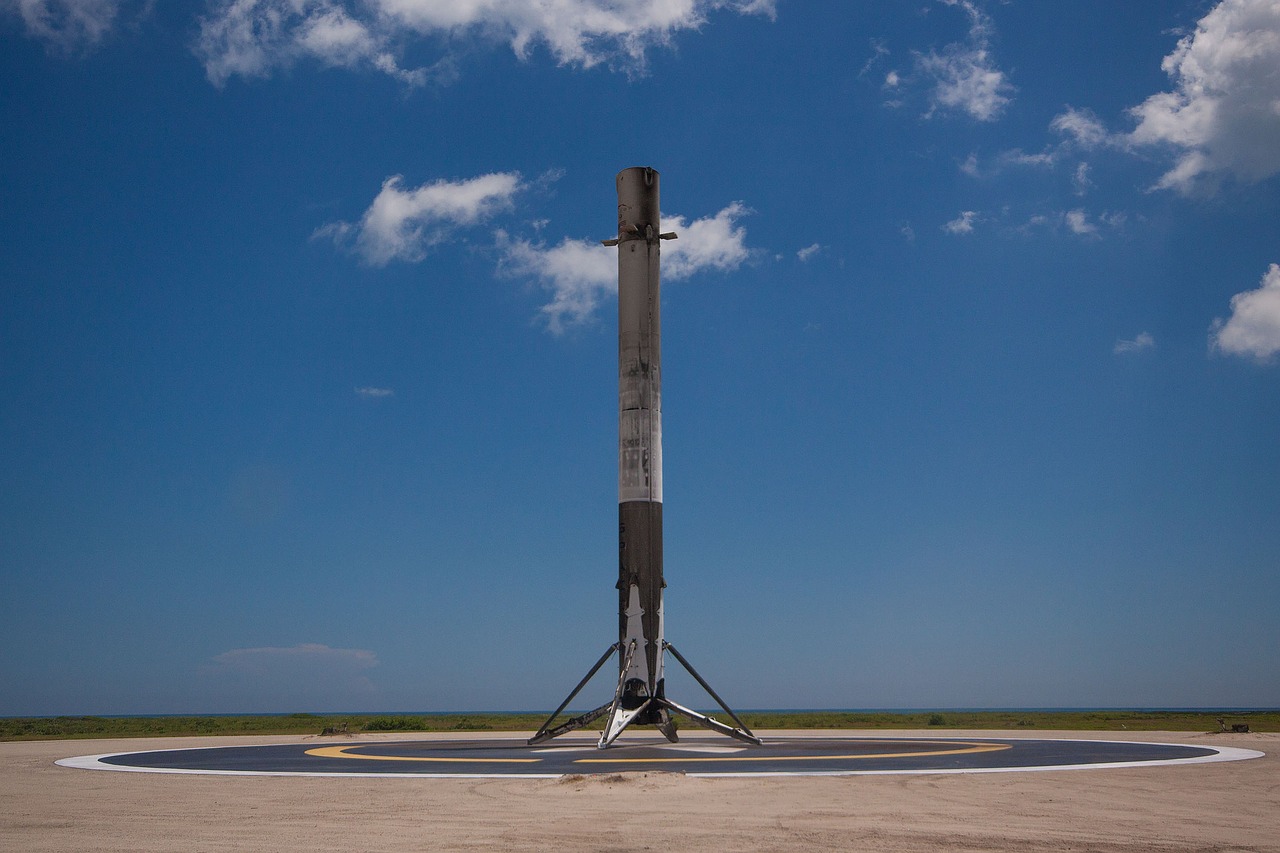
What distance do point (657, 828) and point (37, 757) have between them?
18.6 m

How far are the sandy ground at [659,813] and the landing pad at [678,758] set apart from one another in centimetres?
147

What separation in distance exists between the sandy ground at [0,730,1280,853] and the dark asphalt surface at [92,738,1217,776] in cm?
190

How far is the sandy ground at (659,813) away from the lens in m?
9.78

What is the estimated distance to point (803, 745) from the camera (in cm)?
2348

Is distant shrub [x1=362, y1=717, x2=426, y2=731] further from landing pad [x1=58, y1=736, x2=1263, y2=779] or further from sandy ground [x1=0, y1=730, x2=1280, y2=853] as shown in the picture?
sandy ground [x1=0, y1=730, x2=1280, y2=853]

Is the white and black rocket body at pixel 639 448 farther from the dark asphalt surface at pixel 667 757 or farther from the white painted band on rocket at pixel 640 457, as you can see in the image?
the dark asphalt surface at pixel 667 757

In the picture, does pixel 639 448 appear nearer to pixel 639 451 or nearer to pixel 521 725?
pixel 639 451

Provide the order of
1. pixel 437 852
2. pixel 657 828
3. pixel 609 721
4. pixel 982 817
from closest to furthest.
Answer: pixel 437 852
pixel 657 828
pixel 982 817
pixel 609 721

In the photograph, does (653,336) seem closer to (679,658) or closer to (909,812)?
(679,658)

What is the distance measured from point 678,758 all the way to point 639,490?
6.31m

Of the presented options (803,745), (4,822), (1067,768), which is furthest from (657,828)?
(803,745)

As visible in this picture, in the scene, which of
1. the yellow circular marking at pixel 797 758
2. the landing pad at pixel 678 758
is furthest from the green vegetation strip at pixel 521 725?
the yellow circular marking at pixel 797 758

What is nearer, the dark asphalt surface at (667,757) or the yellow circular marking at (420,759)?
the dark asphalt surface at (667,757)

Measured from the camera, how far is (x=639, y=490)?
902 inches
